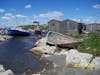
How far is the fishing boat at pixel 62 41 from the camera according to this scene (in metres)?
24.7

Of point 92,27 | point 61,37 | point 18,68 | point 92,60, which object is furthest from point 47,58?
point 92,27

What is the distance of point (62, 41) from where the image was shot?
90.6ft

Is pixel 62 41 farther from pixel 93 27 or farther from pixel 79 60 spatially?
pixel 93 27

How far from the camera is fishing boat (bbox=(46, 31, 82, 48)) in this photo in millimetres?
24719

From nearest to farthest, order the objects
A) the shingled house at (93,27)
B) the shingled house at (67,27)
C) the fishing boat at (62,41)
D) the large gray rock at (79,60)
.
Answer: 1. the large gray rock at (79,60)
2. the fishing boat at (62,41)
3. the shingled house at (67,27)
4. the shingled house at (93,27)

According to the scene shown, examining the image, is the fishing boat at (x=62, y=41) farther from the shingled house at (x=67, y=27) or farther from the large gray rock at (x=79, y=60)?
the shingled house at (x=67, y=27)

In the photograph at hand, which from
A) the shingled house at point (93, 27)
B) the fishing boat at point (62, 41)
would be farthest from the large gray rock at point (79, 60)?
the shingled house at point (93, 27)

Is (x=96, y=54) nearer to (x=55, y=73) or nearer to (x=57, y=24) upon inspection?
(x=55, y=73)

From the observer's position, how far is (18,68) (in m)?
17.6

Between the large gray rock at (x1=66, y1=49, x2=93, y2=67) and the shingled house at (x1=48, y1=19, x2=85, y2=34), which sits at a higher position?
the shingled house at (x1=48, y1=19, x2=85, y2=34)

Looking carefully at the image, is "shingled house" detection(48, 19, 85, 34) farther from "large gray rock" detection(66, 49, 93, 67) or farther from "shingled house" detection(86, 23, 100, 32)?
"large gray rock" detection(66, 49, 93, 67)

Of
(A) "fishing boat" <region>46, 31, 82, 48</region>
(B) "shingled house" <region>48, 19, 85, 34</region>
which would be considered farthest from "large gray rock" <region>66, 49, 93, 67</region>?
(B) "shingled house" <region>48, 19, 85, 34</region>

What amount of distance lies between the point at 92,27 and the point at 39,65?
46960 millimetres

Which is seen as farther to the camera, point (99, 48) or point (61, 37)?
point (61, 37)
